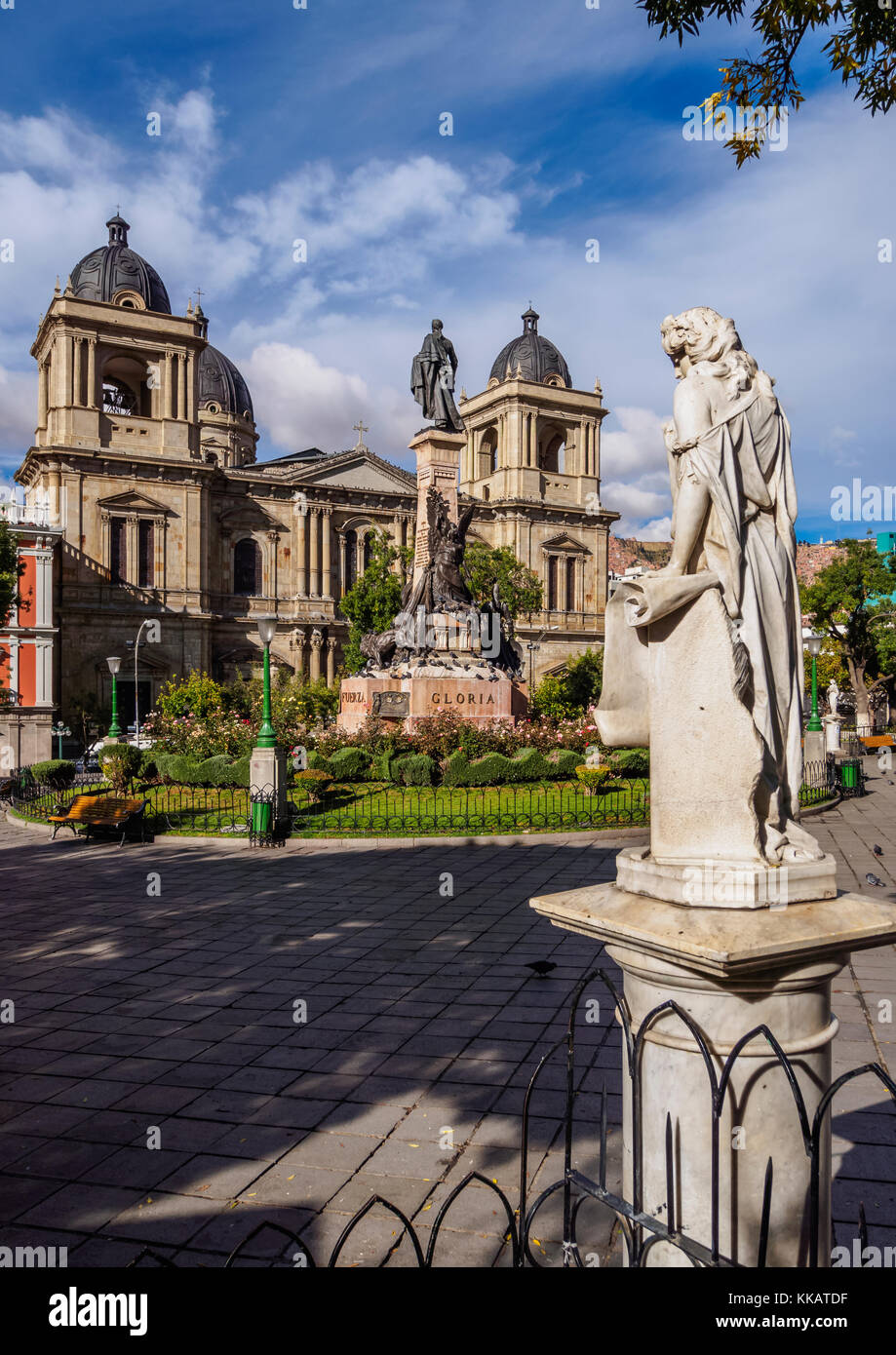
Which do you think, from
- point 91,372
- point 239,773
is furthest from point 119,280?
point 239,773

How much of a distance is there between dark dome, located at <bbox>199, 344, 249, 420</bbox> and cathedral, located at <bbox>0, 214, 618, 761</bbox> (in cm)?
11

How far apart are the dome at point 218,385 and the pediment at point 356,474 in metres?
9.17

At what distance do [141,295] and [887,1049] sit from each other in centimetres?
4706

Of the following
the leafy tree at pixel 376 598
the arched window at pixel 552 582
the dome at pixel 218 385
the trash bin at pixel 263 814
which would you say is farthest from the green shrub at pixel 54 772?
the dome at pixel 218 385

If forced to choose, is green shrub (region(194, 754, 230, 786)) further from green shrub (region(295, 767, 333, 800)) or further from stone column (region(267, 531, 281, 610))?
stone column (region(267, 531, 281, 610))

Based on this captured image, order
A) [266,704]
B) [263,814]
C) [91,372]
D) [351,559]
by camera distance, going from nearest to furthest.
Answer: [263,814]
[266,704]
[91,372]
[351,559]

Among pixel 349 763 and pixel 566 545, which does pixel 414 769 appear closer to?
pixel 349 763

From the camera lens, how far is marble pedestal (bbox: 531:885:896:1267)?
2.55 m

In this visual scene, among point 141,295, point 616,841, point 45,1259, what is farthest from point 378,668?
point 141,295

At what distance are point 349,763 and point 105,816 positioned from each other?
5.15 meters

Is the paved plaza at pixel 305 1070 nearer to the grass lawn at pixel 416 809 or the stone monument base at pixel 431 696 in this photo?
the grass lawn at pixel 416 809

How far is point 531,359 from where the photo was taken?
58219 mm

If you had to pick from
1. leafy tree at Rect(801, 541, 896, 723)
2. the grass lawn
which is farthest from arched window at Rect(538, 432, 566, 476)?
the grass lawn

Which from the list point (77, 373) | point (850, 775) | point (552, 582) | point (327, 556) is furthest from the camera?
point (552, 582)
